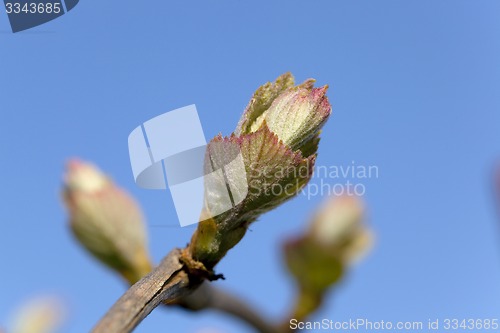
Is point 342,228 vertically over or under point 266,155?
under

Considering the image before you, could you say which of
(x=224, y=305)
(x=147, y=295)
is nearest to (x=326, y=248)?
(x=224, y=305)

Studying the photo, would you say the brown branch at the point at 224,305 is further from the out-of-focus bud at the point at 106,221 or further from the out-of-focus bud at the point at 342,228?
the out-of-focus bud at the point at 342,228

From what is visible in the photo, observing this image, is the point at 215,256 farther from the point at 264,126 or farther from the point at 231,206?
the point at 264,126

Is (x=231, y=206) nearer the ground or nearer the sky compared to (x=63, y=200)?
nearer the ground

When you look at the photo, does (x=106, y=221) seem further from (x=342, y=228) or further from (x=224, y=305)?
(x=342, y=228)

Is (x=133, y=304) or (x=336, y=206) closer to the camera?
(x=133, y=304)

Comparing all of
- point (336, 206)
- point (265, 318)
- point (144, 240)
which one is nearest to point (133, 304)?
point (265, 318)

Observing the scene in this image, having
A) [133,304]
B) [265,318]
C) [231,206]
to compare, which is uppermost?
[231,206]
